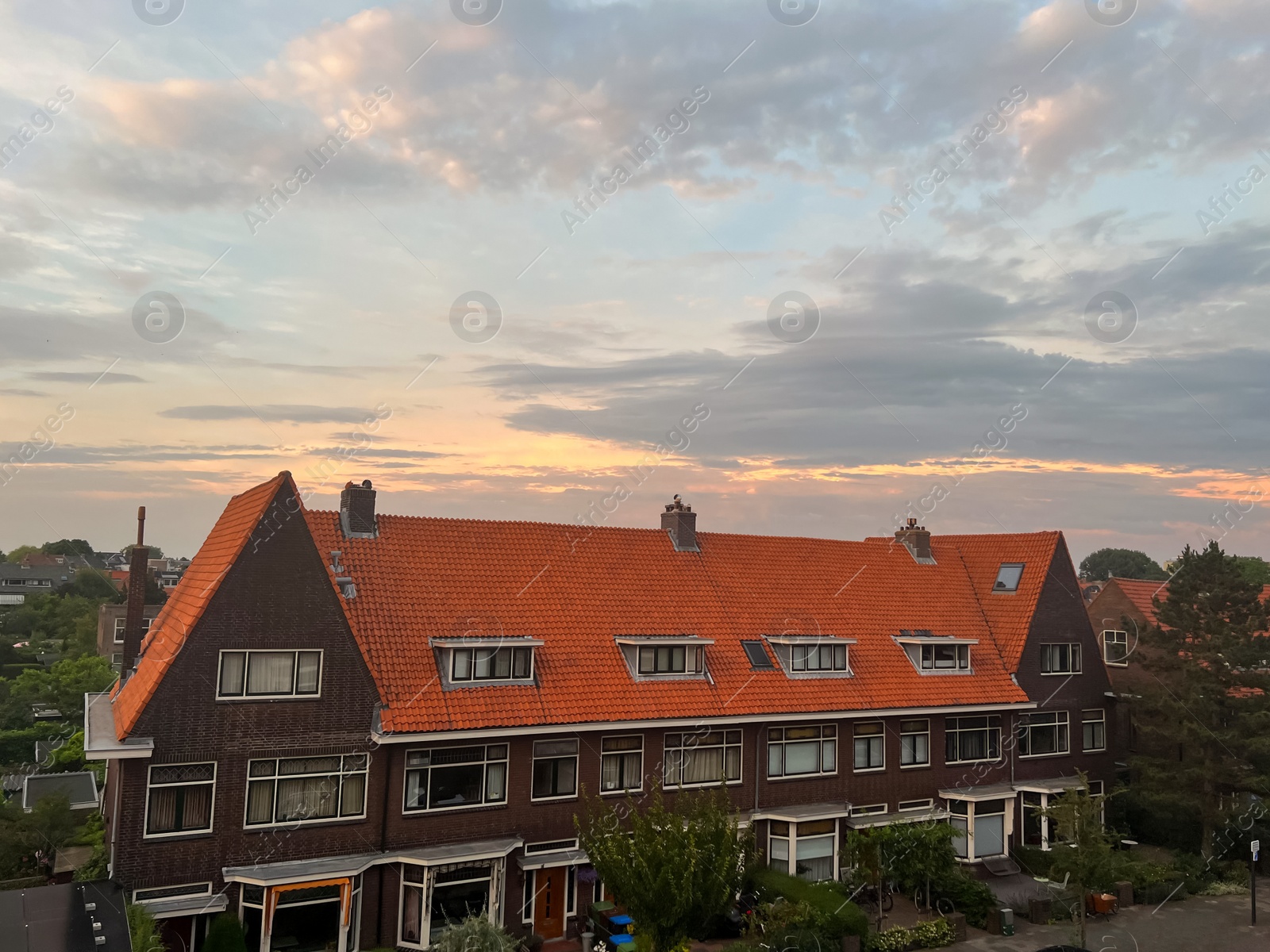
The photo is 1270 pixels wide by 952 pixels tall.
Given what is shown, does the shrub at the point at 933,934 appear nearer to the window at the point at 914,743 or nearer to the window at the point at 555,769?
the window at the point at 914,743

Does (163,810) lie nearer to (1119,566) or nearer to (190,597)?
(190,597)

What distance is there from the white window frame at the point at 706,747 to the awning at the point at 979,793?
7623 millimetres

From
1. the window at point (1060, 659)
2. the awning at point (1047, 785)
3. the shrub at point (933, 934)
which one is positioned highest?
the window at point (1060, 659)

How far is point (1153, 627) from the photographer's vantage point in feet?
97.9

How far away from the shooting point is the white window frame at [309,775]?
62.0 ft

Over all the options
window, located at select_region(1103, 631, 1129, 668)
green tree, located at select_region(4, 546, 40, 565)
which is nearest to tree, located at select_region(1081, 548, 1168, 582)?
window, located at select_region(1103, 631, 1129, 668)

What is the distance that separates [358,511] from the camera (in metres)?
24.5

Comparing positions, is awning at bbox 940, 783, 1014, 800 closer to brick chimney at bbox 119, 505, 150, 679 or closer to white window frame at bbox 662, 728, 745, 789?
white window frame at bbox 662, 728, 745, 789

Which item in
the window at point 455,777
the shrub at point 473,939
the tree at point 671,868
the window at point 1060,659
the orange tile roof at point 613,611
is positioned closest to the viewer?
the shrub at point 473,939

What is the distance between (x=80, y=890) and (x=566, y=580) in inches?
519

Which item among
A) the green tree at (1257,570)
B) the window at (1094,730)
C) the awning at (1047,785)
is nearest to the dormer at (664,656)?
the awning at (1047,785)

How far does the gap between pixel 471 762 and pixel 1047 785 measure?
19.3 meters

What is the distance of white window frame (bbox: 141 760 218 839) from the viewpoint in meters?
17.8

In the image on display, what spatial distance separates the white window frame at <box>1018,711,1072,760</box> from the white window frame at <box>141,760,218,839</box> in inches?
955
